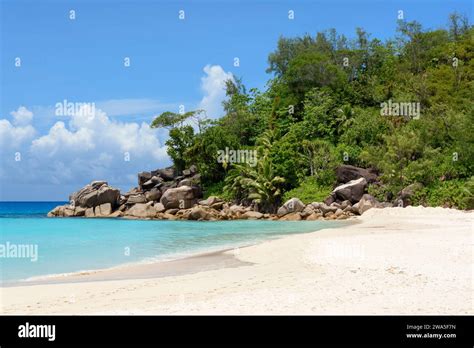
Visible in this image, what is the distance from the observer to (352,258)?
41.1 feet

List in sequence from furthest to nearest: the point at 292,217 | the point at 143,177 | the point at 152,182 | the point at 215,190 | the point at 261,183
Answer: the point at 143,177 → the point at 152,182 → the point at 215,190 → the point at 261,183 → the point at 292,217

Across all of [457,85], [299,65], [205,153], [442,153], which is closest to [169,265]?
[442,153]

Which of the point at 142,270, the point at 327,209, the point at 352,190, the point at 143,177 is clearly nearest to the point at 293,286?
the point at 142,270

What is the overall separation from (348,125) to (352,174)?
889 cm

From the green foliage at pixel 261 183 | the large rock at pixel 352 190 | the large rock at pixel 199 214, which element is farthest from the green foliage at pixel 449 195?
the large rock at pixel 199 214

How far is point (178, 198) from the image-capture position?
4803 centimetres

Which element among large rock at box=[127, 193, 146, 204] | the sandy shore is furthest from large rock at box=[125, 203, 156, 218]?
the sandy shore

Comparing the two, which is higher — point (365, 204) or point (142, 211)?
point (365, 204)

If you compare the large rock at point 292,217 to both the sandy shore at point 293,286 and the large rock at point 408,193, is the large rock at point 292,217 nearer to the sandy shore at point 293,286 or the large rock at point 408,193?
the large rock at point 408,193

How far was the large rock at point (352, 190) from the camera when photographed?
38281 millimetres

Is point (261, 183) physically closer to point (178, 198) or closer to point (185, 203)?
point (185, 203)

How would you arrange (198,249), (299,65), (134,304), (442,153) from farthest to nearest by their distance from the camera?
(299,65) < (442,153) < (198,249) < (134,304)
